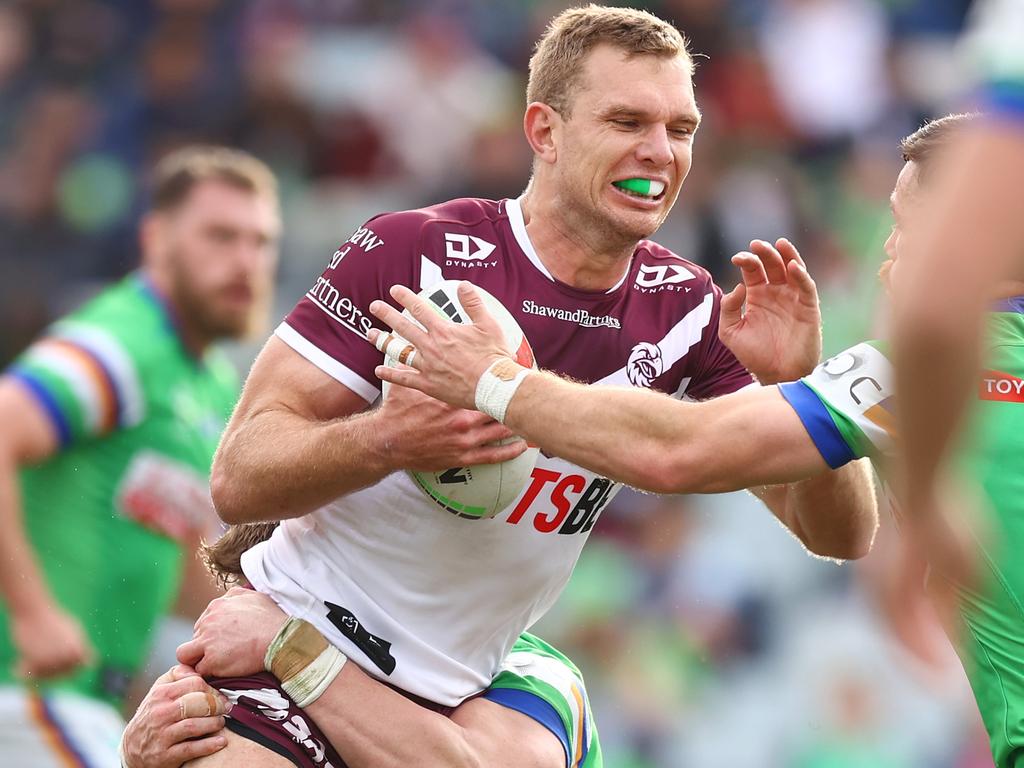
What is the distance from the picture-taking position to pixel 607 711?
10344 millimetres

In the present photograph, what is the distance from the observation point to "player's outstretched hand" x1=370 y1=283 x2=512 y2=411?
411 centimetres

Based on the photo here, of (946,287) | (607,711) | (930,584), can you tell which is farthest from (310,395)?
(607,711)

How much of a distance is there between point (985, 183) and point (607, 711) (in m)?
8.65

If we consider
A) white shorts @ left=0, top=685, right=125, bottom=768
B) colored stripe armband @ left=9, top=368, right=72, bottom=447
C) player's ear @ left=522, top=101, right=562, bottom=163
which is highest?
player's ear @ left=522, top=101, right=562, bottom=163

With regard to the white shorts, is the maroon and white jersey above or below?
above

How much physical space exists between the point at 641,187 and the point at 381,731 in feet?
6.11

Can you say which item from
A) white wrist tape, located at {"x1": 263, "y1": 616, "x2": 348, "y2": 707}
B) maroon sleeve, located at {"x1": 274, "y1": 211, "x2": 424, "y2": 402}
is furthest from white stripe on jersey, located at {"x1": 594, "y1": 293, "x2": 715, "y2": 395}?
white wrist tape, located at {"x1": 263, "y1": 616, "x2": 348, "y2": 707}

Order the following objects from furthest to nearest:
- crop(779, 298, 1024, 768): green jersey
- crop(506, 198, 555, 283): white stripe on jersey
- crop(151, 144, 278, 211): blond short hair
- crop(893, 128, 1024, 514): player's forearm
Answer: crop(151, 144, 278, 211): blond short hair
crop(506, 198, 555, 283): white stripe on jersey
crop(779, 298, 1024, 768): green jersey
crop(893, 128, 1024, 514): player's forearm

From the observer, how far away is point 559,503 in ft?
15.7

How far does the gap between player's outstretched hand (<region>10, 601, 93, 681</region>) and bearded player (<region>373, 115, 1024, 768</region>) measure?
3778 millimetres

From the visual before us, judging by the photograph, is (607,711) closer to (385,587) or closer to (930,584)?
(385,587)

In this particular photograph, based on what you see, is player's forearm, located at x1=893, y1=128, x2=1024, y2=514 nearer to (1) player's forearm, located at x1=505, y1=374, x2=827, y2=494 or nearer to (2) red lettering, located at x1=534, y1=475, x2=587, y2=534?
(1) player's forearm, located at x1=505, y1=374, x2=827, y2=494

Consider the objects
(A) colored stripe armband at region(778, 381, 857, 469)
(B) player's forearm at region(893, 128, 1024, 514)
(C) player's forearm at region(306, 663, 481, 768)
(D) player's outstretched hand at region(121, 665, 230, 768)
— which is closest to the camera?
(B) player's forearm at region(893, 128, 1024, 514)

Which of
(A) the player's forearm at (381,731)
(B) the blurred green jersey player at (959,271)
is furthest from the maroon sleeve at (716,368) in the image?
(B) the blurred green jersey player at (959,271)
